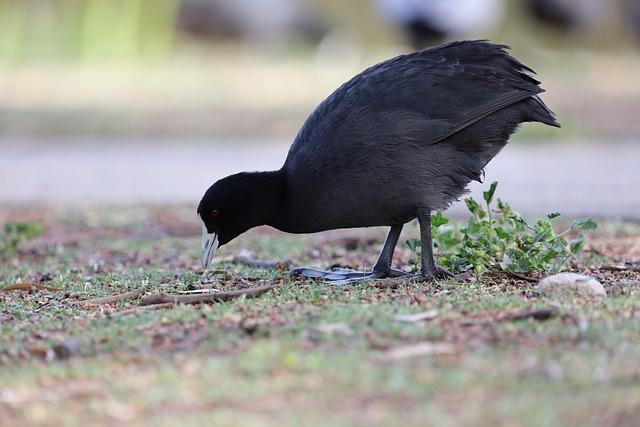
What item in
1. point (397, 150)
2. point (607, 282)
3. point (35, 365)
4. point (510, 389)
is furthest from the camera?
point (397, 150)

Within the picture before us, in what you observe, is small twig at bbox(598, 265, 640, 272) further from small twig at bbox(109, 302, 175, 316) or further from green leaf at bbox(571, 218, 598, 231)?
small twig at bbox(109, 302, 175, 316)

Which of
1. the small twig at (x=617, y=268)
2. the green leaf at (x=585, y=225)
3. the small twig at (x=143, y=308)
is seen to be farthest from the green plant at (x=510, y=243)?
the small twig at (x=143, y=308)

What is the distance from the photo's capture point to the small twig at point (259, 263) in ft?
19.6

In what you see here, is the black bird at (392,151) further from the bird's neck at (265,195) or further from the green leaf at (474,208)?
the green leaf at (474,208)

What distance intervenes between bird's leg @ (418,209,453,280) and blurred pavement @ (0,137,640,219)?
10.5ft

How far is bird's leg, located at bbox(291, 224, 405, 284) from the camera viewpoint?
5359 mm

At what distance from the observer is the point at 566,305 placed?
166 inches

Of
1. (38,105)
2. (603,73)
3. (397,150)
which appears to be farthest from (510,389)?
(603,73)

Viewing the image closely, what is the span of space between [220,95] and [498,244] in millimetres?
12830

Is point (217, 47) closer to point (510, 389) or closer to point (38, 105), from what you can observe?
point (38, 105)

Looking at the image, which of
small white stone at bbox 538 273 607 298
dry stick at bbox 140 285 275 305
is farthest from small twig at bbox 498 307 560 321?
dry stick at bbox 140 285 275 305

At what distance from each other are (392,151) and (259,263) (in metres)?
1.19

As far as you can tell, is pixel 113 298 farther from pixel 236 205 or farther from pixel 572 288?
pixel 572 288

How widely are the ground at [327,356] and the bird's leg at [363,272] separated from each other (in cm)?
15
